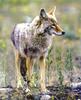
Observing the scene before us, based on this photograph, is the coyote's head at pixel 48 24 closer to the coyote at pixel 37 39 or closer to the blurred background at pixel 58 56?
the coyote at pixel 37 39

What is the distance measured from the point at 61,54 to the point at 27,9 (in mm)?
20841

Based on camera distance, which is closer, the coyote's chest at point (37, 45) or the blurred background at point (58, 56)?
the coyote's chest at point (37, 45)

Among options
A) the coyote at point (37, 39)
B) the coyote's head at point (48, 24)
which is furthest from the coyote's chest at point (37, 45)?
the coyote's head at point (48, 24)

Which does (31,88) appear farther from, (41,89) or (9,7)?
(9,7)

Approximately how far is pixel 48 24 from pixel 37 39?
1.50 feet

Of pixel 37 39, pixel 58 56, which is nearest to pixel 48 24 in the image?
pixel 37 39

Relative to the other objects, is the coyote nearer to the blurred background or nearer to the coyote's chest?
the coyote's chest

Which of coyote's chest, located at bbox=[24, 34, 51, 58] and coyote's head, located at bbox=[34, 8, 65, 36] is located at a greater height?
coyote's head, located at bbox=[34, 8, 65, 36]

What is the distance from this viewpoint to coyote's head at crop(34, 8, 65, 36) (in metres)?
13.0

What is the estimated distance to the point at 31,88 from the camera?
510 inches

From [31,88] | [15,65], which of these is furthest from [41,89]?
[15,65]

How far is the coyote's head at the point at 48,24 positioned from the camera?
1301 centimetres

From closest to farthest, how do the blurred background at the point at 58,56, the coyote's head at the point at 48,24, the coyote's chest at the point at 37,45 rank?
the coyote's head at the point at 48,24
the coyote's chest at the point at 37,45
the blurred background at the point at 58,56

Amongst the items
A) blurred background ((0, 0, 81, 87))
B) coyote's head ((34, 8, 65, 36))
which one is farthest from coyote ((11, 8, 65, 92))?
blurred background ((0, 0, 81, 87))
